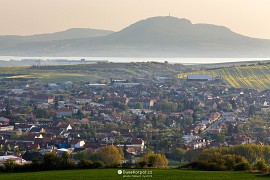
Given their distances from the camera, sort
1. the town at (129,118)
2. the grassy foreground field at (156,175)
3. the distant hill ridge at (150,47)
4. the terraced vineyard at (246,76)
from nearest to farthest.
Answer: the grassy foreground field at (156,175)
the town at (129,118)
the terraced vineyard at (246,76)
the distant hill ridge at (150,47)

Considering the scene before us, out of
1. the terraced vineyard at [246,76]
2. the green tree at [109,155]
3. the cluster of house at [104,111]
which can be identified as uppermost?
the terraced vineyard at [246,76]

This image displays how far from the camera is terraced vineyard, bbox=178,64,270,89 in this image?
2505 inches

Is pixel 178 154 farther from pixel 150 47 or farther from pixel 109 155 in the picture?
pixel 150 47

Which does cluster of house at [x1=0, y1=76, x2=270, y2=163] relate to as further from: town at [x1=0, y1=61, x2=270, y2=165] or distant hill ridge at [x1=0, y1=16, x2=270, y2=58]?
distant hill ridge at [x1=0, y1=16, x2=270, y2=58]

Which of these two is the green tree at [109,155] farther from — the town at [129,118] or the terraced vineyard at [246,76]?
the terraced vineyard at [246,76]

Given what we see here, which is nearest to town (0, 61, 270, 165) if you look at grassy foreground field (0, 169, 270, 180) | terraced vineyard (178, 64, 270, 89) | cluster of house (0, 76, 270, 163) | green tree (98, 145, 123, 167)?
cluster of house (0, 76, 270, 163)

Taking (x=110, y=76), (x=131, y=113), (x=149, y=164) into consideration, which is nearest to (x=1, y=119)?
(x=131, y=113)

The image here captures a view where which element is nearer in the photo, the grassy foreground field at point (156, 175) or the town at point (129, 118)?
the grassy foreground field at point (156, 175)

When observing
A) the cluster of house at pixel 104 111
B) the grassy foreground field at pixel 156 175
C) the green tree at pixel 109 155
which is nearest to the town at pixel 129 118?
the cluster of house at pixel 104 111

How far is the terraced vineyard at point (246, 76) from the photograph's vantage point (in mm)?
63625

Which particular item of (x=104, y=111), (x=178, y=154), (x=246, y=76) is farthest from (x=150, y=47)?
(x=178, y=154)

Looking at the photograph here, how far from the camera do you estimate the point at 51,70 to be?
3199 inches

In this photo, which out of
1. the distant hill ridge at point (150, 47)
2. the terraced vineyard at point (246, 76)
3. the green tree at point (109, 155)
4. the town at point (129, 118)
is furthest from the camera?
the distant hill ridge at point (150, 47)

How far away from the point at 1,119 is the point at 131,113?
8.77 m
